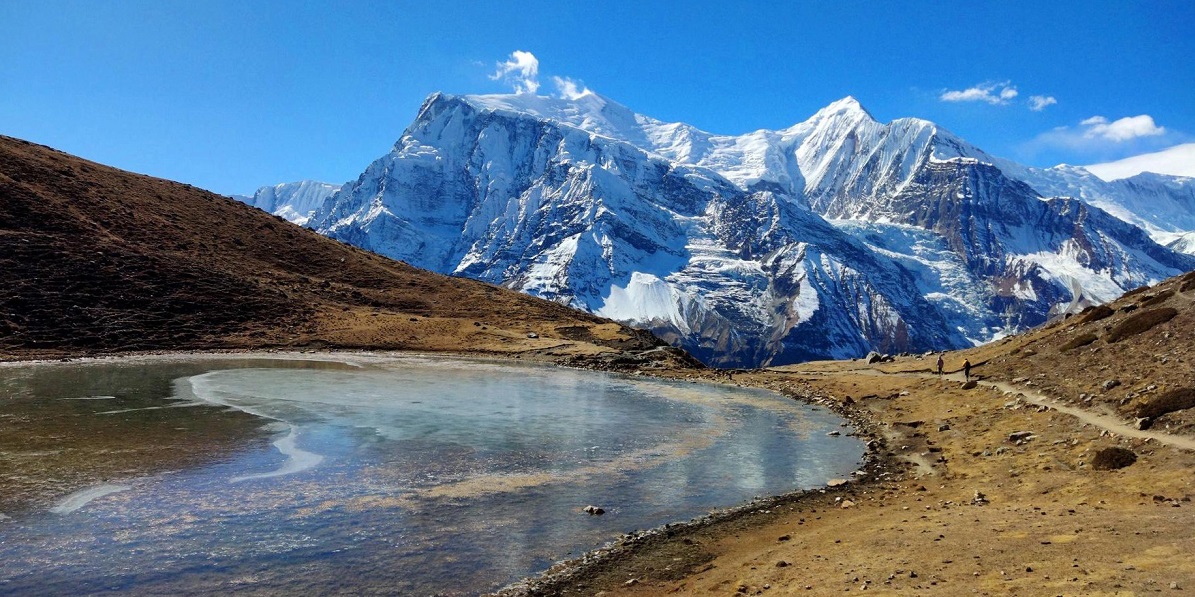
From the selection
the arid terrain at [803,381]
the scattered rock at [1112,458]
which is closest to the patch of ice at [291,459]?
the arid terrain at [803,381]

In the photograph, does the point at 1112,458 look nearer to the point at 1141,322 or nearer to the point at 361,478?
the point at 1141,322

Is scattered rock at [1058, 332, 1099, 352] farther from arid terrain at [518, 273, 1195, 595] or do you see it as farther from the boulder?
the boulder

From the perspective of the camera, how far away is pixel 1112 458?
25.5m

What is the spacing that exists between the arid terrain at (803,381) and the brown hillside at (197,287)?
35 centimetres

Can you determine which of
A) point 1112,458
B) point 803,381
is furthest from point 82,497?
point 803,381

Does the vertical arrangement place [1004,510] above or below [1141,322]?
below

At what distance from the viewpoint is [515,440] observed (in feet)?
121

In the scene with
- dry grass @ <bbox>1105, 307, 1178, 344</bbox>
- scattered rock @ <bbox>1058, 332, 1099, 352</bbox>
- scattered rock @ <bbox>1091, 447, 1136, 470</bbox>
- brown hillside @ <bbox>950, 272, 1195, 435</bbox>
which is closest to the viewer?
scattered rock @ <bbox>1091, 447, 1136, 470</bbox>

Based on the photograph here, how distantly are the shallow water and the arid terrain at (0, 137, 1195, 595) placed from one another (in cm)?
241

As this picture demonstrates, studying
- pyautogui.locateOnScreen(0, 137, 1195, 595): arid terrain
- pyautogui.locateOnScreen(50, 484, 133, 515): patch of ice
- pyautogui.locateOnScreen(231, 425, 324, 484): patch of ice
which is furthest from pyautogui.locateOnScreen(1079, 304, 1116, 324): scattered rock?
pyautogui.locateOnScreen(50, 484, 133, 515): patch of ice

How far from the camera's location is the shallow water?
1870 centimetres

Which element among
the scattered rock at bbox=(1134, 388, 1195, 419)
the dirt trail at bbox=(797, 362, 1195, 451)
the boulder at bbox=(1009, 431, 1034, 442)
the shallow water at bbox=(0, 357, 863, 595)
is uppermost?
the scattered rock at bbox=(1134, 388, 1195, 419)

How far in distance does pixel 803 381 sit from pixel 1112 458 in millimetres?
49597

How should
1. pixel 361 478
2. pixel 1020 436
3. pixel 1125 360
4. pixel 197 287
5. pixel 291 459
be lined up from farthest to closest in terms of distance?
pixel 197 287, pixel 1125 360, pixel 1020 436, pixel 291 459, pixel 361 478
